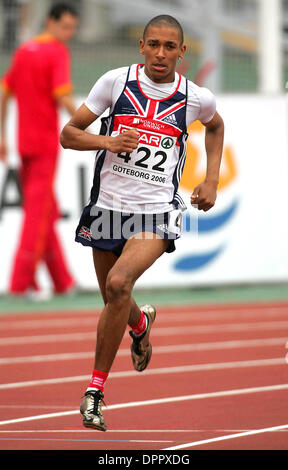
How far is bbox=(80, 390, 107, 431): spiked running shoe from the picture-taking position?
541 cm

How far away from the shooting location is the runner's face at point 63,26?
448 inches

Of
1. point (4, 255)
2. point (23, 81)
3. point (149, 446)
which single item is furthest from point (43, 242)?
point (149, 446)

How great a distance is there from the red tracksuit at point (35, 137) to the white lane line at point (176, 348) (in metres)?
2.74

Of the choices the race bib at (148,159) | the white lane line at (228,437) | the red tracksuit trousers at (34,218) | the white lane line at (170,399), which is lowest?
the white lane line at (228,437)

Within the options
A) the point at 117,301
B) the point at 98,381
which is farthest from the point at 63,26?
the point at 98,381

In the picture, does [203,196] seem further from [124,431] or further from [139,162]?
[124,431]

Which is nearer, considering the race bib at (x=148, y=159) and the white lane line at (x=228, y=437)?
the white lane line at (x=228, y=437)

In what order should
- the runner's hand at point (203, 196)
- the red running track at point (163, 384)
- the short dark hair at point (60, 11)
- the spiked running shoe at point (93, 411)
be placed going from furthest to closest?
the short dark hair at point (60, 11), the runner's hand at point (203, 196), the red running track at point (163, 384), the spiked running shoe at point (93, 411)

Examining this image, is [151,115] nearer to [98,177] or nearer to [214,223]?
[98,177]

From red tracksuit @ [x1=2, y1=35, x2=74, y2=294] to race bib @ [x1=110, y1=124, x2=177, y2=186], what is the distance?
549cm

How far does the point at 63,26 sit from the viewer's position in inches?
448

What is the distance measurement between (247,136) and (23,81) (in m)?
2.71

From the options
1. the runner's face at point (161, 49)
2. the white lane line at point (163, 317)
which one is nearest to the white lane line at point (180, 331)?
the white lane line at point (163, 317)

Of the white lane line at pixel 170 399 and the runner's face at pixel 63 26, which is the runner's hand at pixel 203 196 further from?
the runner's face at pixel 63 26
